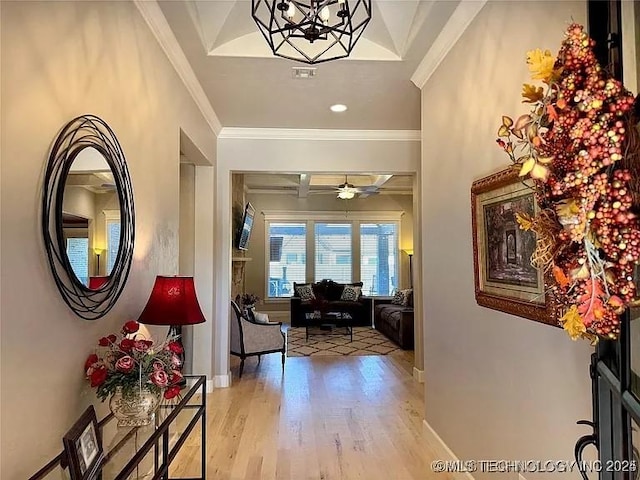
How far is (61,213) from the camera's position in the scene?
1.67 m

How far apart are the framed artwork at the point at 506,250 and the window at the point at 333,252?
27.0 feet

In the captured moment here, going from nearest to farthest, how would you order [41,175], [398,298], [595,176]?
[595,176]
[41,175]
[398,298]

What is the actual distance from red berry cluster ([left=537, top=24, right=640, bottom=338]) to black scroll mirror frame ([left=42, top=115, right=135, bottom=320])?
63.8 inches

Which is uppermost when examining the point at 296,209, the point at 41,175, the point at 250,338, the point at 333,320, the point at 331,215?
the point at 296,209

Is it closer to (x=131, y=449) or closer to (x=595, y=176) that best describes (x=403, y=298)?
(x=131, y=449)

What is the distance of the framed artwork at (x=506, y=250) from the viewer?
1.94m

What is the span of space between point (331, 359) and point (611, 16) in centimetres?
612

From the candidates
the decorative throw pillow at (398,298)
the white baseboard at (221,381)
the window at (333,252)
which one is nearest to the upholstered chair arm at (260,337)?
the white baseboard at (221,381)

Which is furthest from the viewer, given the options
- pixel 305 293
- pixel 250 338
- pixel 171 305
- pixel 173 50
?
pixel 305 293

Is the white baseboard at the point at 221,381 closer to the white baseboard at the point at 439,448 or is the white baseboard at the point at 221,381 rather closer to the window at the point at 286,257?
the white baseboard at the point at 439,448

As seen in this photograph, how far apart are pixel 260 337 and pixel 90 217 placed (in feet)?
14.0

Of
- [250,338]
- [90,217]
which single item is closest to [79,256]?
[90,217]

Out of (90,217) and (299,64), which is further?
(299,64)

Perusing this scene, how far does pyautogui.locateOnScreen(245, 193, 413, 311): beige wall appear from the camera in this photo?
10.5 meters
